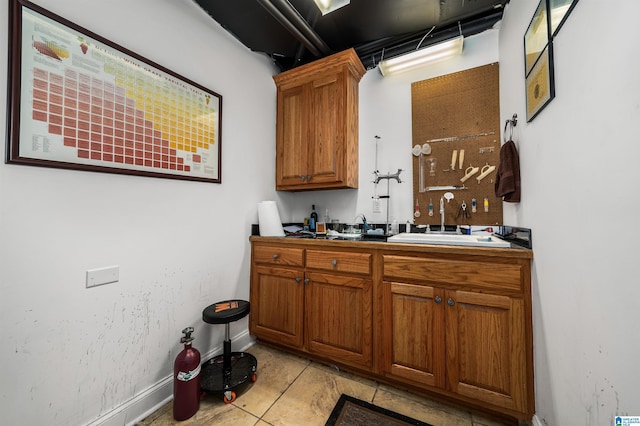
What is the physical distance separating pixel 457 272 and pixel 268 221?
1.50m

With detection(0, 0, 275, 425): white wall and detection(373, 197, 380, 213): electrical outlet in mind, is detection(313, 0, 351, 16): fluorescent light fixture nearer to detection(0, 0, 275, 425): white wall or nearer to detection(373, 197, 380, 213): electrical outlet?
detection(0, 0, 275, 425): white wall

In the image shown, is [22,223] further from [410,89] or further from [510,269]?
[410,89]

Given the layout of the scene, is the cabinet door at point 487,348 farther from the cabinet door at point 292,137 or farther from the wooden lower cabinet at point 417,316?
the cabinet door at point 292,137

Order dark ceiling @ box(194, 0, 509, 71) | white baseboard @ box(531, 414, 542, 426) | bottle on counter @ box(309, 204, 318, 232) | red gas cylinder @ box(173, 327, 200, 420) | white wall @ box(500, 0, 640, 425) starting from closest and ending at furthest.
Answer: white wall @ box(500, 0, 640, 425) → white baseboard @ box(531, 414, 542, 426) → red gas cylinder @ box(173, 327, 200, 420) → dark ceiling @ box(194, 0, 509, 71) → bottle on counter @ box(309, 204, 318, 232)

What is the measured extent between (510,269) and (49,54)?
8.21 ft

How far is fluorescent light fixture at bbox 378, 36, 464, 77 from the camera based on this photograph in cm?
177

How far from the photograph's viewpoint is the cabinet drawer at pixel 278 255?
179 centimetres

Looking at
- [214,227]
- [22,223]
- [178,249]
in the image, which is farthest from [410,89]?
[22,223]

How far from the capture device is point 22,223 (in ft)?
3.22

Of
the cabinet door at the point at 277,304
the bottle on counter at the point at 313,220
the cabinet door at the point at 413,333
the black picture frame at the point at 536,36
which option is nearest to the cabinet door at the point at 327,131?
the bottle on counter at the point at 313,220

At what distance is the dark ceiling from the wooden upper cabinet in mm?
172

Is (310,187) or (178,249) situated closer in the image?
(178,249)

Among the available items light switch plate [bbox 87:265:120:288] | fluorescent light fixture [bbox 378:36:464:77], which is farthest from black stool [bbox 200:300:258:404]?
fluorescent light fixture [bbox 378:36:464:77]

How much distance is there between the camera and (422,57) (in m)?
1.89
